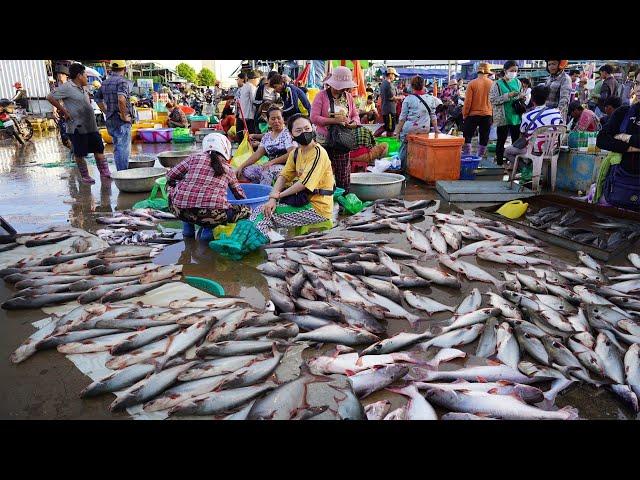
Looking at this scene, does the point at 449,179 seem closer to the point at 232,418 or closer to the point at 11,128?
the point at 232,418

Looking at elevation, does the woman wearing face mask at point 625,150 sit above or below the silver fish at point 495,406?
above

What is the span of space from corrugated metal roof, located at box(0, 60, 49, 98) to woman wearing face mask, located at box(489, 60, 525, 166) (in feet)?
76.9

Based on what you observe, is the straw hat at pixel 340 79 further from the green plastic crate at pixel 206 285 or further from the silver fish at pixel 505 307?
the silver fish at pixel 505 307

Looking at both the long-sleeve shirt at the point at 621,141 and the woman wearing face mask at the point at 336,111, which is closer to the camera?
the long-sleeve shirt at the point at 621,141

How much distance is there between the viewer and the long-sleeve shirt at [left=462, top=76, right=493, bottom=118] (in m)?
9.35

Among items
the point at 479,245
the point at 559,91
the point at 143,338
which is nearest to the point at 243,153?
the point at 479,245

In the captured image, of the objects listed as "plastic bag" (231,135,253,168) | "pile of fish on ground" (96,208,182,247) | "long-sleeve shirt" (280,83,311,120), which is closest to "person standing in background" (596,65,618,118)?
"long-sleeve shirt" (280,83,311,120)

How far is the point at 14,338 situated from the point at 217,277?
5.92ft

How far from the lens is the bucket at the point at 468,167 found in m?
8.89

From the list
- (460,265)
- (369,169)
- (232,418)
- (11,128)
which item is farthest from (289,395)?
(11,128)

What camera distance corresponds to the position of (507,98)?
9.38 meters

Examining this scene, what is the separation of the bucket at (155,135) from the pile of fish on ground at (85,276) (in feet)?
36.4

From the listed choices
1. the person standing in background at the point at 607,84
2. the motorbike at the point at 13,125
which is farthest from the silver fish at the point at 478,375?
the motorbike at the point at 13,125

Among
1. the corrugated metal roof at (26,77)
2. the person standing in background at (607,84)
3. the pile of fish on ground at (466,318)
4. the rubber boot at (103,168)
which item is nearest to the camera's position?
the pile of fish on ground at (466,318)
